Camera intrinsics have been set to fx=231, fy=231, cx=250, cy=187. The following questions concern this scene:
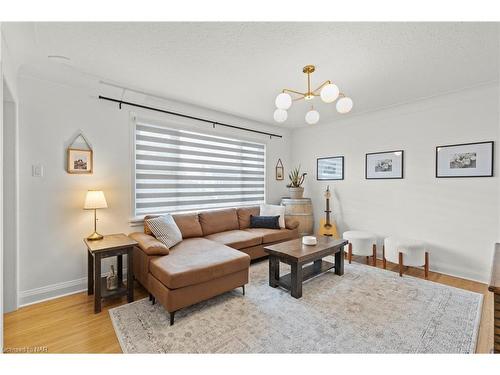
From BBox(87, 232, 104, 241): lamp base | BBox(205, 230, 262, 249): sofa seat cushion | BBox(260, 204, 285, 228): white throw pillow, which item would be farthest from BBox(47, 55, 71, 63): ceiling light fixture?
BBox(260, 204, 285, 228): white throw pillow

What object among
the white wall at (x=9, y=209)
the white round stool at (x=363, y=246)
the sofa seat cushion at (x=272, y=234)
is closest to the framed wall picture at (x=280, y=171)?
the sofa seat cushion at (x=272, y=234)

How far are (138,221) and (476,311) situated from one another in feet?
12.4

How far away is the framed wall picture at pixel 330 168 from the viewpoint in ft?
14.1

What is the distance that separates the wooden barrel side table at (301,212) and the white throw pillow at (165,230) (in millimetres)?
2207

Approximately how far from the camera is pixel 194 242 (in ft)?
9.73

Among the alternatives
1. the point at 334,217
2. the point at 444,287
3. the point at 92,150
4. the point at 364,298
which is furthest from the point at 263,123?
the point at 444,287

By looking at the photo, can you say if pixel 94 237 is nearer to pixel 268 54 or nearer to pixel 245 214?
pixel 245 214

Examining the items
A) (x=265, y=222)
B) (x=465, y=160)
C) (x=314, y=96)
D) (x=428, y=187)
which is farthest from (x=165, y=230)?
(x=465, y=160)

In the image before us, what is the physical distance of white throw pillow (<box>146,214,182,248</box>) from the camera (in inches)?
107

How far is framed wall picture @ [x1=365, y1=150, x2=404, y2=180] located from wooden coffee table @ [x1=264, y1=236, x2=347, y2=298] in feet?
4.93

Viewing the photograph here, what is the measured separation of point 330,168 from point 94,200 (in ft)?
12.5

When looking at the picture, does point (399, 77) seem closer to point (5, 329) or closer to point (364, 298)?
point (364, 298)

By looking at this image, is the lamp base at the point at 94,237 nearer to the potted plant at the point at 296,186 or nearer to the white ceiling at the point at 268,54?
the white ceiling at the point at 268,54

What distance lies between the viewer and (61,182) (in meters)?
2.56
